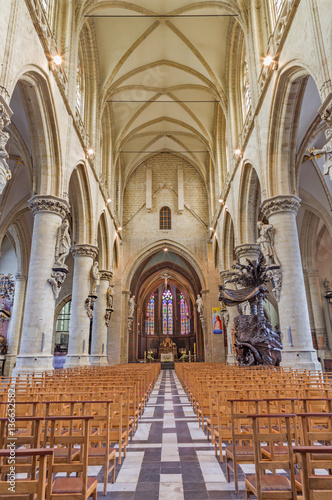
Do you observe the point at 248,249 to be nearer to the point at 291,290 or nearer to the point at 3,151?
the point at 291,290

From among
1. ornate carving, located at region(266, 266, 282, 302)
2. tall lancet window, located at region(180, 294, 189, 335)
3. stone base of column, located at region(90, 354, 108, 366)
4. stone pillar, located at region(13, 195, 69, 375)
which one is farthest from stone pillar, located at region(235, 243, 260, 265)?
tall lancet window, located at region(180, 294, 189, 335)

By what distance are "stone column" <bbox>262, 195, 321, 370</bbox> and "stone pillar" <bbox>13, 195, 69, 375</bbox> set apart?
274 inches

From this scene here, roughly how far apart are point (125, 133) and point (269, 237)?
15.8 m

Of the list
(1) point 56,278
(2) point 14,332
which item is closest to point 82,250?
(1) point 56,278

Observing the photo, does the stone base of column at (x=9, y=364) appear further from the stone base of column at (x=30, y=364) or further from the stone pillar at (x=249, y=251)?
the stone pillar at (x=249, y=251)

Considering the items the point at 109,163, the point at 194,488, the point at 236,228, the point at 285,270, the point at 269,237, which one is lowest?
the point at 194,488

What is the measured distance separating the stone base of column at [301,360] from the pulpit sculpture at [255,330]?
271cm

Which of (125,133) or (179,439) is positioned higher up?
(125,133)

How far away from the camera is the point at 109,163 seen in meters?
22.9

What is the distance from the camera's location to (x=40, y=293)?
35.0 ft

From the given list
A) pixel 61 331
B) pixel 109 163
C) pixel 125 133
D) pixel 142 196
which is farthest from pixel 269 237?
pixel 61 331

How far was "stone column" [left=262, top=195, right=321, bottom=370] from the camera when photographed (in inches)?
406

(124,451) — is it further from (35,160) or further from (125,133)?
(125,133)

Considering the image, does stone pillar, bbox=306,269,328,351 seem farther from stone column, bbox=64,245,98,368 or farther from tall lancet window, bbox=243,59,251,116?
stone column, bbox=64,245,98,368
